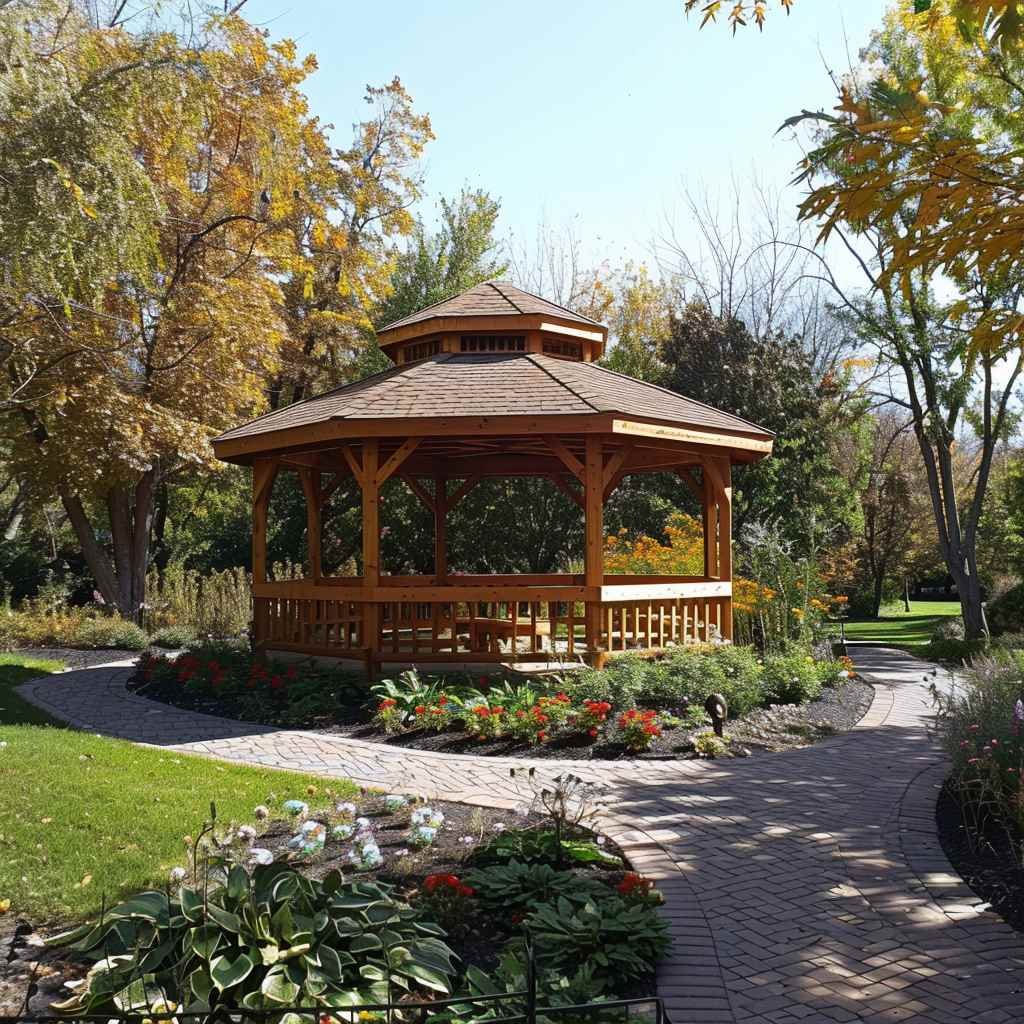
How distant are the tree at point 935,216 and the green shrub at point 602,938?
301 cm

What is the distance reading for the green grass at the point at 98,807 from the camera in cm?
427

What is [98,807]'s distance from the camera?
5.46 m

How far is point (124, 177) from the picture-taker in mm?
6219

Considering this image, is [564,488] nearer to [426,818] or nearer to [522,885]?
[426,818]

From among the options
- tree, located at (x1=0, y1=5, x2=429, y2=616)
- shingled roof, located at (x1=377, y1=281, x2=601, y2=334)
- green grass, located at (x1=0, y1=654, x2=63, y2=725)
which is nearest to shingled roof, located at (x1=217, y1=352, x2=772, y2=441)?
shingled roof, located at (x1=377, y1=281, x2=601, y2=334)

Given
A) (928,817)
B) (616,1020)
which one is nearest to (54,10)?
(616,1020)

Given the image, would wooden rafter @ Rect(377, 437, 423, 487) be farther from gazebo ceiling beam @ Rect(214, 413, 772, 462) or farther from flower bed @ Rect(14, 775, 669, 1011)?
flower bed @ Rect(14, 775, 669, 1011)

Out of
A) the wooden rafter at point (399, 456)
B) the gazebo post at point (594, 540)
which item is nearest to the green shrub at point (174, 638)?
the wooden rafter at point (399, 456)

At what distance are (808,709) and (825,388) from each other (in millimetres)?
14168

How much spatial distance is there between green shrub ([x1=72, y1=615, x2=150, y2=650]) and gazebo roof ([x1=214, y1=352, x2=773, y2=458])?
184 inches

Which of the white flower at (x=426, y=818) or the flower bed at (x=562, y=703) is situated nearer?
the white flower at (x=426, y=818)

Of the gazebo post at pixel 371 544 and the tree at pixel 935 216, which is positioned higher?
the tree at pixel 935 216

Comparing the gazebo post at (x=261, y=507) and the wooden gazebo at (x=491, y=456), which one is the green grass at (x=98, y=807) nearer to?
the wooden gazebo at (x=491, y=456)

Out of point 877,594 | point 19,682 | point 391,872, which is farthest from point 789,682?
point 877,594
